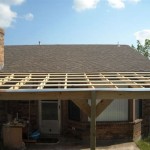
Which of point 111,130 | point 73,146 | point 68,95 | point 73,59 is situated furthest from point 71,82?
point 73,59

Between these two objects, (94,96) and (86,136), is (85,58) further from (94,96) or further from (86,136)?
(94,96)

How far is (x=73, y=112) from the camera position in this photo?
17.2 metres

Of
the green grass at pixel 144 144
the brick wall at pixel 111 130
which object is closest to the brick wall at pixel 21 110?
the brick wall at pixel 111 130

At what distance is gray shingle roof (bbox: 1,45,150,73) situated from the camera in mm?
17344

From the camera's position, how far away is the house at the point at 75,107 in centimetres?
1650

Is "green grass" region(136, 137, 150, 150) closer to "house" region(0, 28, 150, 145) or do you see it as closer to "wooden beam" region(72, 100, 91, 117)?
"house" region(0, 28, 150, 145)

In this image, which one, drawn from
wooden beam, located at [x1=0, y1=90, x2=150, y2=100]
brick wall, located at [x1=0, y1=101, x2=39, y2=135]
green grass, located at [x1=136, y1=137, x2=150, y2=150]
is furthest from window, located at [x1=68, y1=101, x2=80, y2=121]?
wooden beam, located at [x1=0, y1=90, x2=150, y2=100]

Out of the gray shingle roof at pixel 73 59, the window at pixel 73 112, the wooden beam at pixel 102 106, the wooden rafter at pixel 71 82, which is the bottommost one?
the window at pixel 73 112

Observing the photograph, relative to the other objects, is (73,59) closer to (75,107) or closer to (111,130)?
(75,107)

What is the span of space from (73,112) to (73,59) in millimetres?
3362

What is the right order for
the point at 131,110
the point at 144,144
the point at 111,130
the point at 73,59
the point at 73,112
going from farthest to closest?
the point at 73,59, the point at 73,112, the point at 131,110, the point at 111,130, the point at 144,144

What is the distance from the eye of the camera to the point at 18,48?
22.3m

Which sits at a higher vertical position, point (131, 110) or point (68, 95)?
point (68, 95)

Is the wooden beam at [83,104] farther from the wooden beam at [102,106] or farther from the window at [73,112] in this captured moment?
the window at [73,112]
